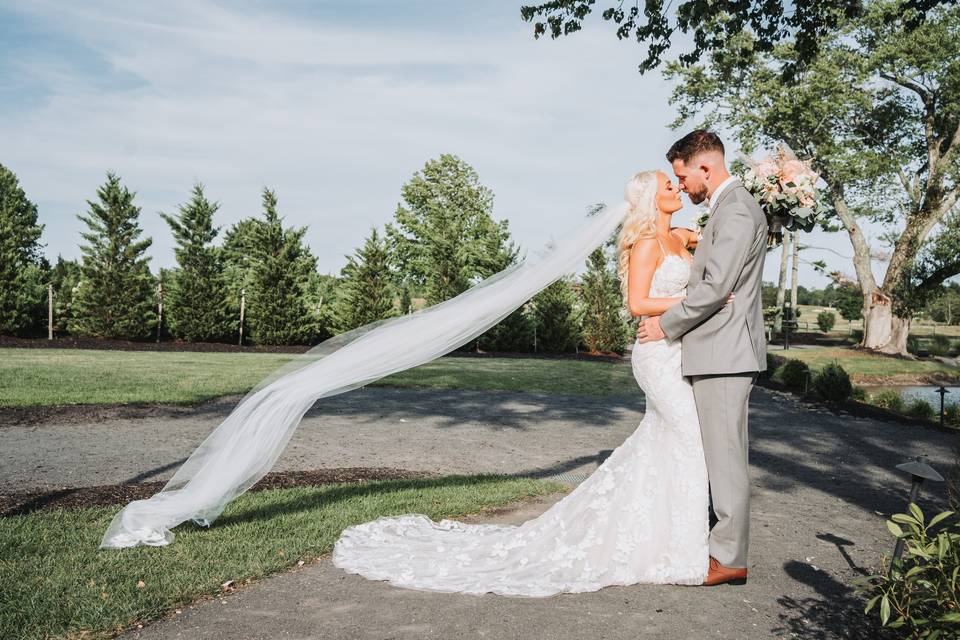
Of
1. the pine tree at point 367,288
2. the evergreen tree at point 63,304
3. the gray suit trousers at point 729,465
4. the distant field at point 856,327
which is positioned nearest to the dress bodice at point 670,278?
the gray suit trousers at point 729,465

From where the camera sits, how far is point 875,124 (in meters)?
29.6

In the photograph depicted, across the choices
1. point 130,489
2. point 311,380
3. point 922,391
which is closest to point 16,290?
point 130,489

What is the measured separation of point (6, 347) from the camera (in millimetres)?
22984

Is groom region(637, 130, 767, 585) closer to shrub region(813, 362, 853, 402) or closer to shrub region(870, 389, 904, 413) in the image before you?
shrub region(870, 389, 904, 413)

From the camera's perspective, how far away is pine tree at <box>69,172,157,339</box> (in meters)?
27.2

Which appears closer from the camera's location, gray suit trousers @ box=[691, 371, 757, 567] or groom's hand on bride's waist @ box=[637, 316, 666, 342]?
gray suit trousers @ box=[691, 371, 757, 567]

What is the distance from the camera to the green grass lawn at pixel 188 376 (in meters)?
12.8

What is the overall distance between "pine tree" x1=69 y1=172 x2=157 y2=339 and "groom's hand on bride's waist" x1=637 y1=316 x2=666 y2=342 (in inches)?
1072

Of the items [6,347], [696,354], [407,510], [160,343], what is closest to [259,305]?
[160,343]

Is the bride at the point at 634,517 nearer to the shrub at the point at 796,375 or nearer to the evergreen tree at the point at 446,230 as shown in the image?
the shrub at the point at 796,375

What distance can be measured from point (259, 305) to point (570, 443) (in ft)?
69.9

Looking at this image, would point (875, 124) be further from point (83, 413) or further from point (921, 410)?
point (83, 413)

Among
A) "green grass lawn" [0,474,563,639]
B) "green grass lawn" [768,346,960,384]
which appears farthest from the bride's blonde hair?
"green grass lawn" [768,346,960,384]

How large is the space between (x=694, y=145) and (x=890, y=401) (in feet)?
43.8
